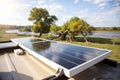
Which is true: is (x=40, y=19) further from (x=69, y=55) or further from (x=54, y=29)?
(x=69, y=55)

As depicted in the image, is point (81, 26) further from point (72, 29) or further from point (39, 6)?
point (39, 6)

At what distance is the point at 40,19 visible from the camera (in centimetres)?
2414

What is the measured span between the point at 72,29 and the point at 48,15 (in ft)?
25.2

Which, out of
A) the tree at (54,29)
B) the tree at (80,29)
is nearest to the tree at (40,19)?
→ the tree at (54,29)

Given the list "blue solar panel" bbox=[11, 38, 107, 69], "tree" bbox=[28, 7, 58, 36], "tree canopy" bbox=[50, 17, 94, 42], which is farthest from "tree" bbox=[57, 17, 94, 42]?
"blue solar panel" bbox=[11, 38, 107, 69]

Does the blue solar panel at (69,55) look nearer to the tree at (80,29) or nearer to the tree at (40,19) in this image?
the tree at (80,29)

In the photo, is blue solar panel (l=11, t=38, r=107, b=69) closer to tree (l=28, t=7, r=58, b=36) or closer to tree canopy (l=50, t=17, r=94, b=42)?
tree canopy (l=50, t=17, r=94, b=42)

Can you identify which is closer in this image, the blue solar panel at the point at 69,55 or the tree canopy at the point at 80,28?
the blue solar panel at the point at 69,55

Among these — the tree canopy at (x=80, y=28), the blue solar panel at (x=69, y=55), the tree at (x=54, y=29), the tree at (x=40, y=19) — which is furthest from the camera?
the tree at (x=40, y=19)

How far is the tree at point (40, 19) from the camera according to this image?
23484 mm

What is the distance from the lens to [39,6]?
2436 cm

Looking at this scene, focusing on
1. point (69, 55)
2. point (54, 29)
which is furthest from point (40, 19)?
point (69, 55)

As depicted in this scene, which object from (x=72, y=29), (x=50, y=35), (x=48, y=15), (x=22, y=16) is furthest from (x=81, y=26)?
(x=22, y=16)

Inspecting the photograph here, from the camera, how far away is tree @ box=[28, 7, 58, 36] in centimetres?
2348
